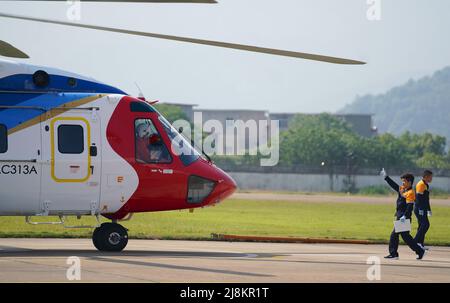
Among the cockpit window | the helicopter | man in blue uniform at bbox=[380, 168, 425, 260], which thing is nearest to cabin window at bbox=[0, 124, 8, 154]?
the helicopter

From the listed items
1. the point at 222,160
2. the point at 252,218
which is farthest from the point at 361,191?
the point at 252,218

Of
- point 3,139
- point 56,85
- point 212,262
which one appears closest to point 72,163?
point 3,139

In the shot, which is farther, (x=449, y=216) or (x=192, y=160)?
(x=449, y=216)

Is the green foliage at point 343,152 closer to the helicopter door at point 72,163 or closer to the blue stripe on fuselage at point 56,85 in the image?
the blue stripe on fuselage at point 56,85

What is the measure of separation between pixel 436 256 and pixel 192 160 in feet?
19.5

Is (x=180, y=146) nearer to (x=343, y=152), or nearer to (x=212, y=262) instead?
(x=212, y=262)

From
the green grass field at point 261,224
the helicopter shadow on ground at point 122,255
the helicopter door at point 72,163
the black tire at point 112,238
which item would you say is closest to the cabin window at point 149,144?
the helicopter door at point 72,163

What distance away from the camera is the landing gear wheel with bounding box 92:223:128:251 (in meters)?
21.7

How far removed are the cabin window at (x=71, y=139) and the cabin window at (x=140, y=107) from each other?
1251 millimetres

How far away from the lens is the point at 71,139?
21.2 meters

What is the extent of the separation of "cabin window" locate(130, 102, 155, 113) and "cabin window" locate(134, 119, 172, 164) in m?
0.21

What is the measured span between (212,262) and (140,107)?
415 centimetres
